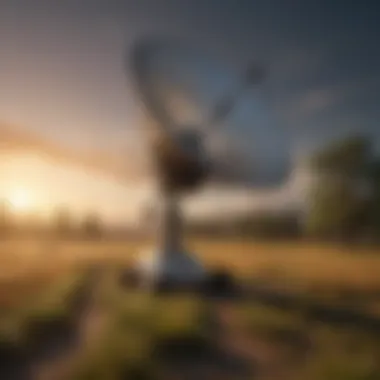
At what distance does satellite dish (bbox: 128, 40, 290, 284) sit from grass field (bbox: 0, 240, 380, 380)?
10cm

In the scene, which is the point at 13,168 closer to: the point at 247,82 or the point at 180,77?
the point at 180,77

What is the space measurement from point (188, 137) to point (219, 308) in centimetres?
63

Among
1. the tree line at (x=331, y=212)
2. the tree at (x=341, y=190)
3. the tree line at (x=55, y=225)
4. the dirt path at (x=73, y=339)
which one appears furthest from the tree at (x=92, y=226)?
the tree at (x=341, y=190)

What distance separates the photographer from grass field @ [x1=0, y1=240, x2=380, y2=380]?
2066mm

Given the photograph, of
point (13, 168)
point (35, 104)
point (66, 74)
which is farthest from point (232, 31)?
point (13, 168)

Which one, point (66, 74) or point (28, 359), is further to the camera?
point (66, 74)

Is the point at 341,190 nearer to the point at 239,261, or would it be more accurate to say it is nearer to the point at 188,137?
the point at 239,261

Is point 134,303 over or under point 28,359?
over

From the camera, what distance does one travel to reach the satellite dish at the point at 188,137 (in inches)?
83.4

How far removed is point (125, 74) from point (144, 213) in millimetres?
525

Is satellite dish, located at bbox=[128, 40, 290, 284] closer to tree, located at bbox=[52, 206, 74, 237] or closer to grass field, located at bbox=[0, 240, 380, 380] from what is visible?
grass field, located at bbox=[0, 240, 380, 380]

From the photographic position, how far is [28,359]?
6.57ft

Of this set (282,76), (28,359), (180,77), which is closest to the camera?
Answer: (28,359)

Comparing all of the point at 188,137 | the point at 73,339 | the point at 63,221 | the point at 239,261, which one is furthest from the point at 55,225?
the point at 239,261
